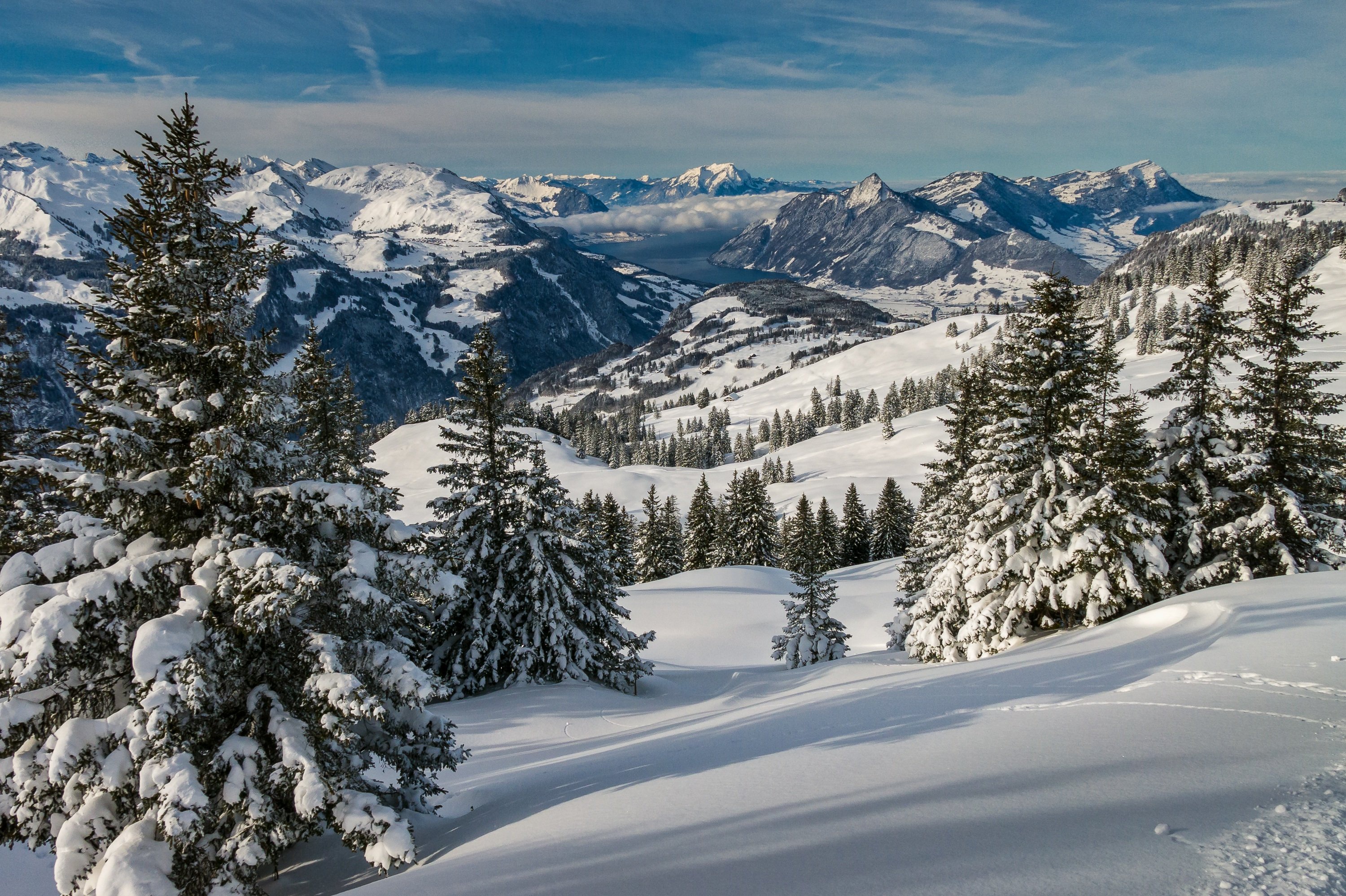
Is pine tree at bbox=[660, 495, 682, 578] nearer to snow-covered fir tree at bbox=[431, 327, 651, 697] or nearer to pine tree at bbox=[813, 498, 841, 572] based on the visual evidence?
pine tree at bbox=[813, 498, 841, 572]

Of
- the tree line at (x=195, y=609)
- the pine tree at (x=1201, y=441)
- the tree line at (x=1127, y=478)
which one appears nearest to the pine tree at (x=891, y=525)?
the tree line at (x=1127, y=478)

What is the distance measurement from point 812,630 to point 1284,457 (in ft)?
53.4

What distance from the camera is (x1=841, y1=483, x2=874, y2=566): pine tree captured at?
222 feet

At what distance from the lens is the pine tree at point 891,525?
6638 centimetres

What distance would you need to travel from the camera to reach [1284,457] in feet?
59.6

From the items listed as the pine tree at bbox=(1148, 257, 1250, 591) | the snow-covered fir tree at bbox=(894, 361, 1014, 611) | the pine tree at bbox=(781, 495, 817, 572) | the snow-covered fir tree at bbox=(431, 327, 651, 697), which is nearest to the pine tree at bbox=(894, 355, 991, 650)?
the snow-covered fir tree at bbox=(894, 361, 1014, 611)

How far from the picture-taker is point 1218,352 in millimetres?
18531

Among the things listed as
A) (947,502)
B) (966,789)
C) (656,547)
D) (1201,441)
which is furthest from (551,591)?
(656,547)

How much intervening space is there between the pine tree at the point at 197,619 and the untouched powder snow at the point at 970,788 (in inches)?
48.6

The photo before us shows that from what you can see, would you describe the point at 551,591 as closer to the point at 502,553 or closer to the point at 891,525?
the point at 502,553

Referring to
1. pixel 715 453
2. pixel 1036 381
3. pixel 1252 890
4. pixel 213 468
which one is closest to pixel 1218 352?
pixel 1036 381

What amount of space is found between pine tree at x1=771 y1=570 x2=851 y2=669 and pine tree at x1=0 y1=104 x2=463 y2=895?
2140cm

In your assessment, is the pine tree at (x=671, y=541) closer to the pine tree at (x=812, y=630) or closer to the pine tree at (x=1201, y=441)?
the pine tree at (x=812, y=630)

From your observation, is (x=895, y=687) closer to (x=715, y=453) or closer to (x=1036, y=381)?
(x=1036, y=381)
